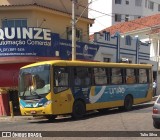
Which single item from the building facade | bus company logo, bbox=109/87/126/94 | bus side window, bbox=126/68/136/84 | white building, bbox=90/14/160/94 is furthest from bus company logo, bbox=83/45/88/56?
white building, bbox=90/14/160/94

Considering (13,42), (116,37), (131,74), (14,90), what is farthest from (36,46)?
(116,37)

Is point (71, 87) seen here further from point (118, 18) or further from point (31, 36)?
point (118, 18)

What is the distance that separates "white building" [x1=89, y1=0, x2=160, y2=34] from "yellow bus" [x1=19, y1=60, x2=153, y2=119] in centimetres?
3926

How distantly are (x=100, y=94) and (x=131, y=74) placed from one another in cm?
359

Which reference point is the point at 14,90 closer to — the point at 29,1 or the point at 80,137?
the point at 29,1

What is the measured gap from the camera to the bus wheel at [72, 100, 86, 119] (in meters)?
19.7

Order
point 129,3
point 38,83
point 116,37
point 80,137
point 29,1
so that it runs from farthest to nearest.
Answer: point 129,3 < point 116,37 < point 29,1 < point 38,83 < point 80,137

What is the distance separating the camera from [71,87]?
19562 millimetres

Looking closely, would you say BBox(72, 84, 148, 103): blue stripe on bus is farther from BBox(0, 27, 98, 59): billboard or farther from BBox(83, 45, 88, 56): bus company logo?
BBox(83, 45, 88, 56): bus company logo

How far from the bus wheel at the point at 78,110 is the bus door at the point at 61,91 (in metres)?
0.38

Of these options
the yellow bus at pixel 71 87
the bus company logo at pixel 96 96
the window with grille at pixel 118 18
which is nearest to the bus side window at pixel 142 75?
the yellow bus at pixel 71 87

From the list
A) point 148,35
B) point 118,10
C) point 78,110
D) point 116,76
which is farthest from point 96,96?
point 118,10

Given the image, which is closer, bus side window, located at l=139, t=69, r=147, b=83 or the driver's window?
the driver's window

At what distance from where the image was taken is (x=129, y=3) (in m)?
63.7
